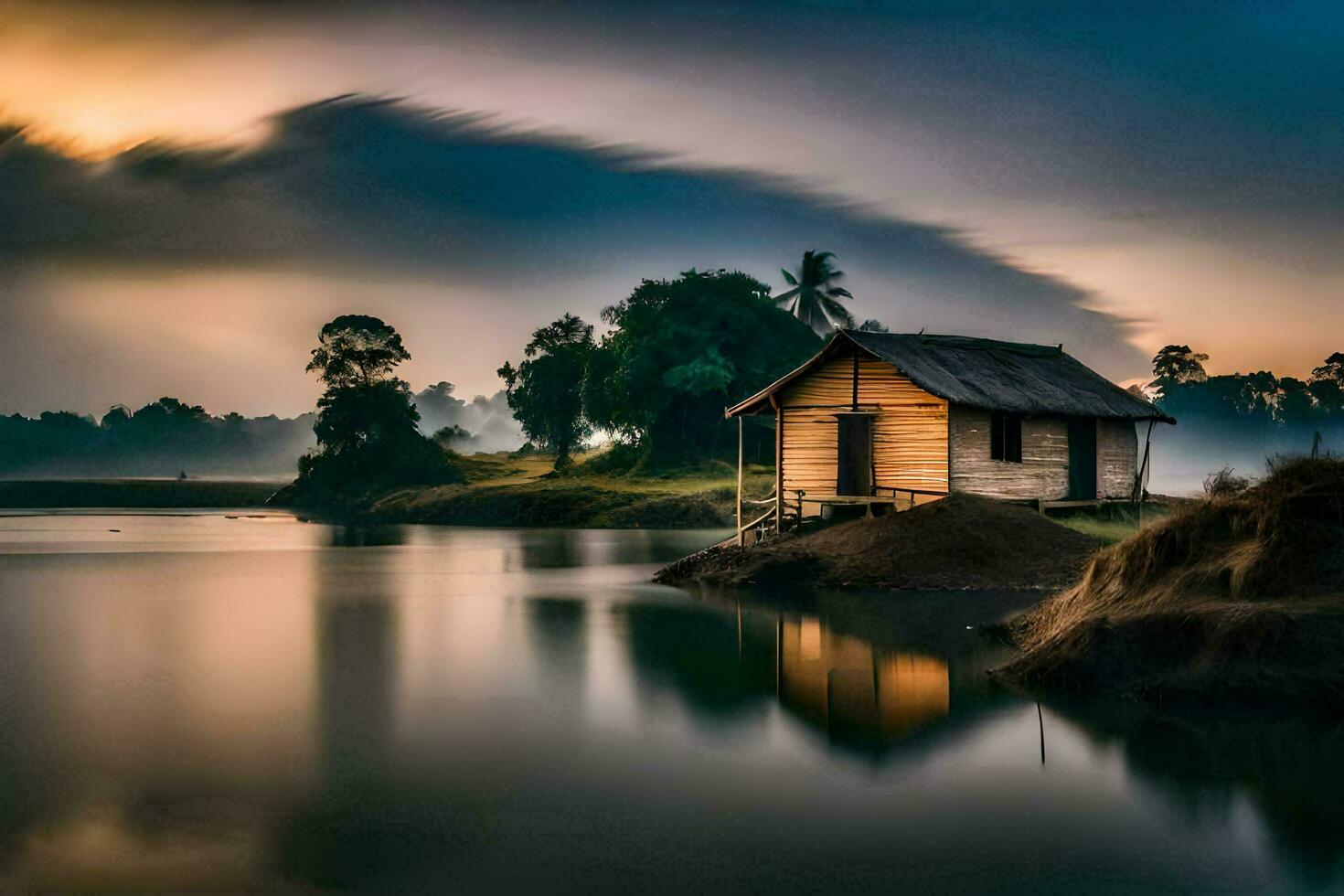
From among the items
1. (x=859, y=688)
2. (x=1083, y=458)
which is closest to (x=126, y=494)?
(x=1083, y=458)

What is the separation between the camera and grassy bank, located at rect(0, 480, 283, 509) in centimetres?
10519

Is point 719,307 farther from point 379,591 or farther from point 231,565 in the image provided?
point 379,591

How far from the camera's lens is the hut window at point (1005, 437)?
3369cm

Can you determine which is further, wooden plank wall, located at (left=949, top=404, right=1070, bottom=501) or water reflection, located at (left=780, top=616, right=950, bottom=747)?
wooden plank wall, located at (left=949, top=404, right=1070, bottom=501)

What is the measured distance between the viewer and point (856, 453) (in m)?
33.4

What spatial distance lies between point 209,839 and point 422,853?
154 centimetres

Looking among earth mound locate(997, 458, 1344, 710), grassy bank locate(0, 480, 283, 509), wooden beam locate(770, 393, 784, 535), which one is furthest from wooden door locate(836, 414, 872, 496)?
grassy bank locate(0, 480, 283, 509)

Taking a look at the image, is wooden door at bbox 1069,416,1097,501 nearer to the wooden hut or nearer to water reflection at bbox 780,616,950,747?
the wooden hut

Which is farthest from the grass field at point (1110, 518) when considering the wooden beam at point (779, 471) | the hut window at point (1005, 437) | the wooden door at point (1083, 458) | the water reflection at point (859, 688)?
the water reflection at point (859, 688)

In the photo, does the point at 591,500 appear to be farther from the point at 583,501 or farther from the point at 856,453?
the point at 856,453

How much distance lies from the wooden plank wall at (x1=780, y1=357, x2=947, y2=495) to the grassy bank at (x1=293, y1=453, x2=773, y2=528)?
19832mm

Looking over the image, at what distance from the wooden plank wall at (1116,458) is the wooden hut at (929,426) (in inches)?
3.1

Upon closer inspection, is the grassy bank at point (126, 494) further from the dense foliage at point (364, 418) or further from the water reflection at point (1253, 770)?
the water reflection at point (1253, 770)

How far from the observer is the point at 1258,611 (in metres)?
12.5
